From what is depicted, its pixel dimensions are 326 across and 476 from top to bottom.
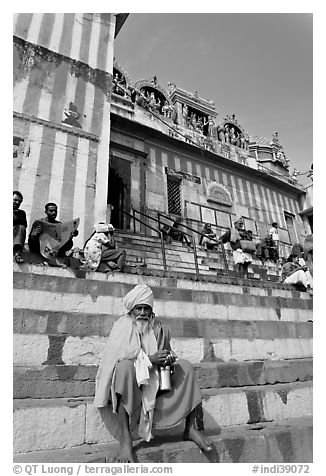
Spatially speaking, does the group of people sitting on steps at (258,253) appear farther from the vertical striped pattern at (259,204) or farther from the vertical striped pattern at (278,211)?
the vertical striped pattern at (278,211)

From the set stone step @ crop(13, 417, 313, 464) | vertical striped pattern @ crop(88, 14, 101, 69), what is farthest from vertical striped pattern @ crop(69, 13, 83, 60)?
stone step @ crop(13, 417, 313, 464)

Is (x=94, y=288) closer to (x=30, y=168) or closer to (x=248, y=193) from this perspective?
(x=30, y=168)

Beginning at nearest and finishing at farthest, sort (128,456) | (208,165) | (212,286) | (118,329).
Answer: (128,456) < (118,329) < (212,286) < (208,165)

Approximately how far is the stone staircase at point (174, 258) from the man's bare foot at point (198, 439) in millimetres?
4358

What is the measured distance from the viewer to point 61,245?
472cm

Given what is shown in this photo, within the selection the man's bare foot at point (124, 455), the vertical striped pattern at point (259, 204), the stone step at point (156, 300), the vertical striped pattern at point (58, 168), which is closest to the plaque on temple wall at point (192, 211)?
the vertical striped pattern at point (259, 204)

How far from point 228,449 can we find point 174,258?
208 inches

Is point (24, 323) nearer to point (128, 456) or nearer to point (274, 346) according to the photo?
point (128, 456)

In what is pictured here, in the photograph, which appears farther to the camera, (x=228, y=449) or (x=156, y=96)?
(x=156, y=96)

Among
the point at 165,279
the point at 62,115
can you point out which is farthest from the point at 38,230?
the point at 62,115

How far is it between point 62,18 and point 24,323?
1012 centimetres

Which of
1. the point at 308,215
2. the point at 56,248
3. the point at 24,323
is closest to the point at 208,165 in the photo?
the point at 308,215

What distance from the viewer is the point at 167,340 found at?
8.61 feet

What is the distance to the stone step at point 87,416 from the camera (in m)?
2.11
